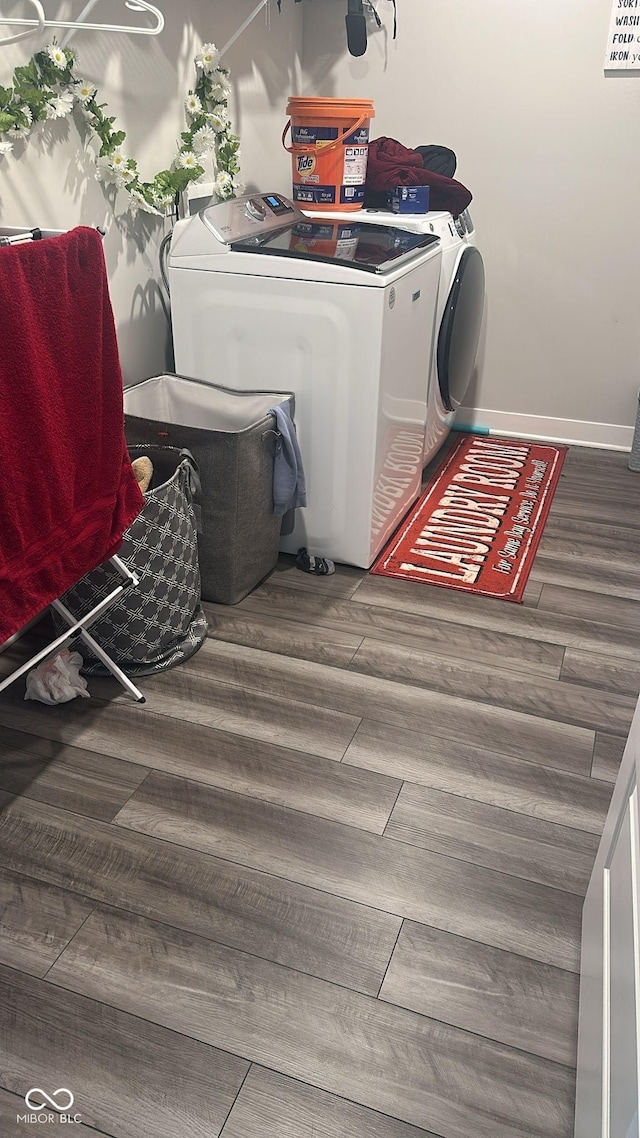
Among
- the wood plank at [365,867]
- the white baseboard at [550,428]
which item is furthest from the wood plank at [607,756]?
the white baseboard at [550,428]

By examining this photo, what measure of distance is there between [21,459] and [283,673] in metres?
0.92

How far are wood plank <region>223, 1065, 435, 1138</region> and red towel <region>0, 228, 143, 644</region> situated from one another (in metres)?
0.75

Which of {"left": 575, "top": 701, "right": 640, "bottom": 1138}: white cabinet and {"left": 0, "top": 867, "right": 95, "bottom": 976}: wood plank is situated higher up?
{"left": 575, "top": 701, "right": 640, "bottom": 1138}: white cabinet

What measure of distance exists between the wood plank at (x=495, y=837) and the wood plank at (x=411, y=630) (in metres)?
0.51

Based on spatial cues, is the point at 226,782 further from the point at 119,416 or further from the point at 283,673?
the point at 119,416

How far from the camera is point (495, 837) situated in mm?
1604

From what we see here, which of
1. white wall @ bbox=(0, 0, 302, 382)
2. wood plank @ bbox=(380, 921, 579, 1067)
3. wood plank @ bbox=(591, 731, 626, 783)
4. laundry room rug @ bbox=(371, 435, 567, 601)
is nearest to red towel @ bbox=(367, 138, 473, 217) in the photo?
white wall @ bbox=(0, 0, 302, 382)

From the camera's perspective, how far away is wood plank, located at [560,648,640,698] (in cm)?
203

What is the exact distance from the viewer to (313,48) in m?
3.27

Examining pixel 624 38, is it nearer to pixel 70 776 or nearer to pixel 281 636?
pixel 281 636

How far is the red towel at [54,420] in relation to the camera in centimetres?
125

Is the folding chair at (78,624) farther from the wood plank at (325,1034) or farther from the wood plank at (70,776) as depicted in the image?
the wood plank at (325,1034)

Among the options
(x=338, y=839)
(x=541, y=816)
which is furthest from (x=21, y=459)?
(x=541, y=816)

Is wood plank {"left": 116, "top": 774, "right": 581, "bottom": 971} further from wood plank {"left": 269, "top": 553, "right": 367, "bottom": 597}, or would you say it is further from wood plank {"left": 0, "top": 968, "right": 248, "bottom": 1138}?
wood plank {"left": 269, "top": 553, "right": 367, "bottom": 597}
